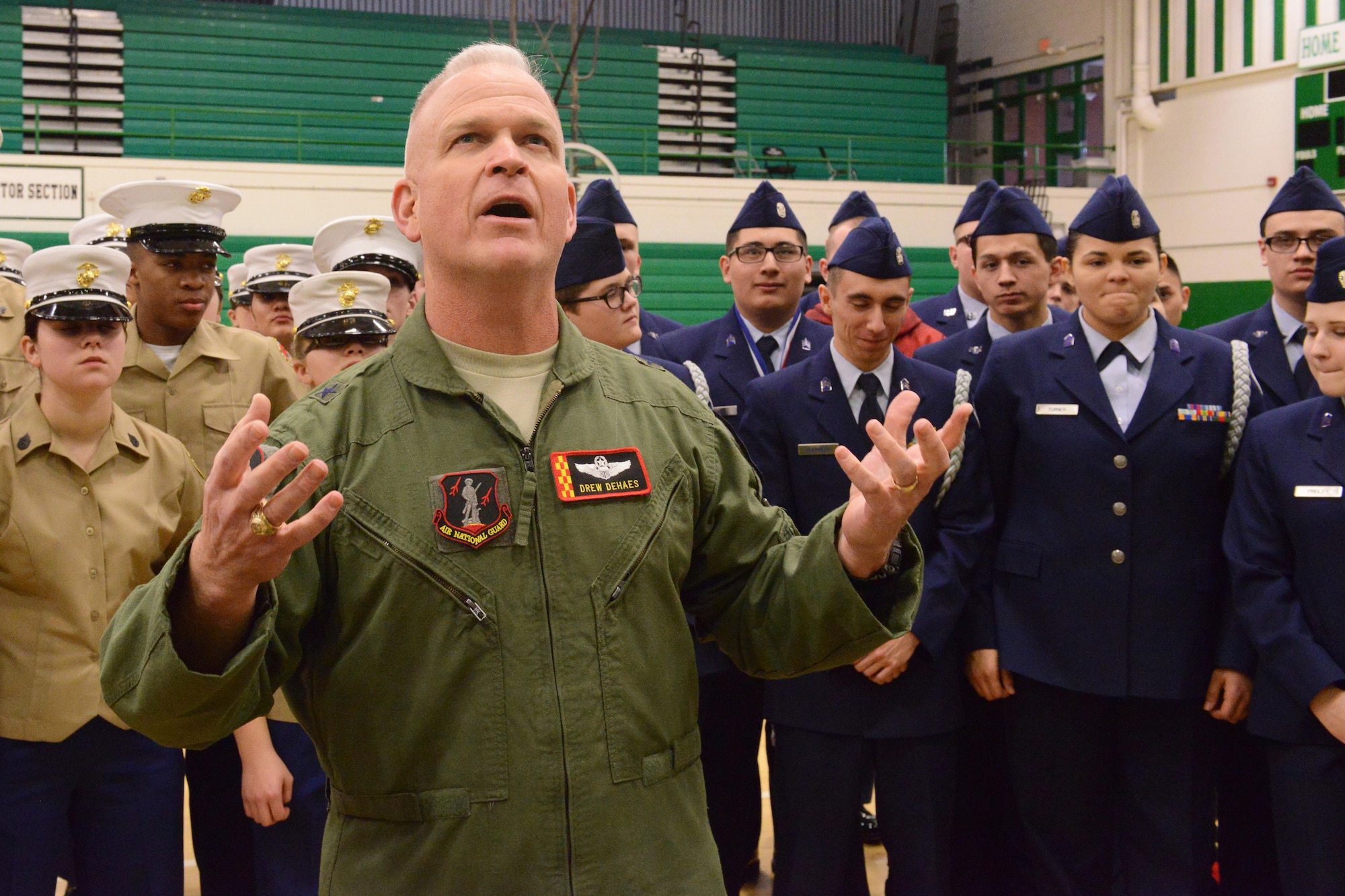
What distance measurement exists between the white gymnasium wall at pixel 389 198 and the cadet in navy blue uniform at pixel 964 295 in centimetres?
685

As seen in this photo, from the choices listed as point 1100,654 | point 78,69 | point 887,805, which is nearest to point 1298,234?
point 1100,654

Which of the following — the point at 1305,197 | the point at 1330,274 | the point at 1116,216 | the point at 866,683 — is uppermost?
the point at 1305,197

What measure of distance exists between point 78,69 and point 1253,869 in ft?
44.1

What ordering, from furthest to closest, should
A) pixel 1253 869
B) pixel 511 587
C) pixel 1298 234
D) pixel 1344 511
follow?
pixel 1298 234 < pixel 1253 869 < pixel 1344 511 < pixel 511 587

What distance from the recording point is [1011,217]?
350cm

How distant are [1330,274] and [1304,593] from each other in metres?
0.68

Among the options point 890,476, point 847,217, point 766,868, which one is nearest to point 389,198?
point 847,217

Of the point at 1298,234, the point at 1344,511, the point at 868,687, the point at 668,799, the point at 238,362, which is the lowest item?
the point at 868,687

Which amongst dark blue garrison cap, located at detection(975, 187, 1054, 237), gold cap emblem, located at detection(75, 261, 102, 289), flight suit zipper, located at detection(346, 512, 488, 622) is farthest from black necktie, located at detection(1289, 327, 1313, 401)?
gold cap emblem, located at detection(75, 261, 102, 289)

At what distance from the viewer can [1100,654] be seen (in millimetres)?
2672

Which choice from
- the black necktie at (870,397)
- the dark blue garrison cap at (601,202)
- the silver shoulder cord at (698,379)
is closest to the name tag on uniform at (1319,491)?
the black necktie at (870,397)

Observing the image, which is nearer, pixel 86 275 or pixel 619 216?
pixel 86 275

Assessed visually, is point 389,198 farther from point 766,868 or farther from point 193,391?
point 766,868

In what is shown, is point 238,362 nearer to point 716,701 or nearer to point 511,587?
point 716,701
